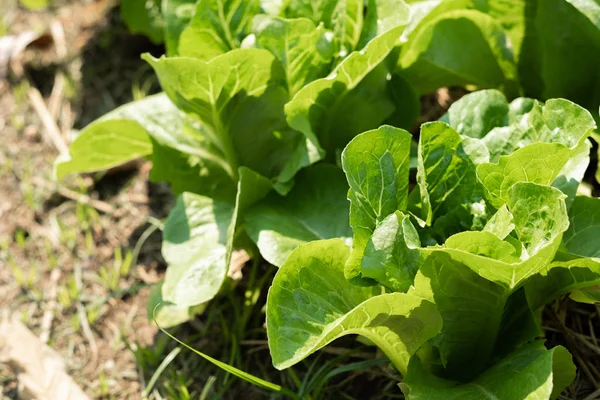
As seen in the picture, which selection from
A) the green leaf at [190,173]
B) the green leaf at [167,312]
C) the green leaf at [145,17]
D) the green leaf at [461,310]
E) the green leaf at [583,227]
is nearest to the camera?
the green leaf at [461,310]

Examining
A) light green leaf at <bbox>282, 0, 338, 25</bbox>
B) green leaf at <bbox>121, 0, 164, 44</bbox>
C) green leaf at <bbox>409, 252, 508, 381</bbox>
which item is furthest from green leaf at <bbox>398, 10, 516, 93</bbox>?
green leaf at <bbox>121, 0, 164, 44</bbox>

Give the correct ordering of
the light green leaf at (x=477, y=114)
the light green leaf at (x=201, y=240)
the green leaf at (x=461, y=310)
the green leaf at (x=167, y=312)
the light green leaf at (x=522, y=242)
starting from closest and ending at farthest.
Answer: the light green leaf at (x=522, y=242) < the green leaf at (x=461, y=310) < the light green leaf at (x=477, y=114) < the light green leaf at (x=201, y=240) < the green leaf at (x=167, y=312)

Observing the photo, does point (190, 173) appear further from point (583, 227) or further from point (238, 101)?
point (583, 227)

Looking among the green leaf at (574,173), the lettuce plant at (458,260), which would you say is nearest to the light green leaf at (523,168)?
the lettuce plant at (458,260)

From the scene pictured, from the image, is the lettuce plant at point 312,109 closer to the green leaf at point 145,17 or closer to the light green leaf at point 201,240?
the light green leaf at point 201,240

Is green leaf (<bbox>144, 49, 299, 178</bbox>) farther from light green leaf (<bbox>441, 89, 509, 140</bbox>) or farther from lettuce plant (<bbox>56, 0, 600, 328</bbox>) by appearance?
light green leaf (<bbox>441, 89, 509, 140</bbox>)

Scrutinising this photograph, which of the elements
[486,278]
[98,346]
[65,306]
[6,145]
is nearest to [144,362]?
[98,346]

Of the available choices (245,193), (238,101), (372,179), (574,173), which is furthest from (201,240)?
(574,173)

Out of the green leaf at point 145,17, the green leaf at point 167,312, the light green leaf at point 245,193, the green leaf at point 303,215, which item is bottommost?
the green leaf at point 167,312
